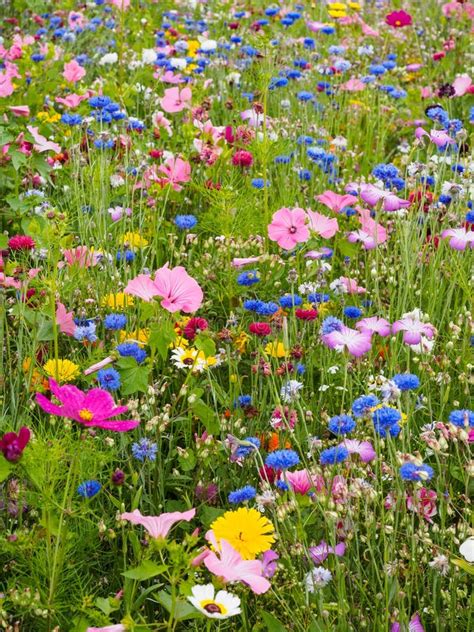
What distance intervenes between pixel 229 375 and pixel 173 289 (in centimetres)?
28

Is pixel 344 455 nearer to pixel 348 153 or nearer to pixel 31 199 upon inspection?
pixel 31 199

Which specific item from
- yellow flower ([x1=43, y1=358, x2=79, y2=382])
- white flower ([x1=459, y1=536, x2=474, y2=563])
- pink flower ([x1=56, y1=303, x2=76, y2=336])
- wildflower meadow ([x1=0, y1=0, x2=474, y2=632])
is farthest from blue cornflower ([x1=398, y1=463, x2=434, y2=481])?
pink flower ([x1=56, y1=303, x2=76, y2=336])

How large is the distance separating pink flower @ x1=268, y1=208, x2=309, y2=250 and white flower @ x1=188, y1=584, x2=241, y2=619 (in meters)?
1.15

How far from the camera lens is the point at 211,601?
1.22 m

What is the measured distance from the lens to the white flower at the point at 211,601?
3.91 feet

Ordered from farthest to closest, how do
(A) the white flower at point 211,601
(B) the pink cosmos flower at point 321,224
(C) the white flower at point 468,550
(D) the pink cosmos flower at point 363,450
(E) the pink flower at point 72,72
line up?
(E) the pink flower at point 72,72 → (B) the pink cosmos flower at point 321,224 → (D) the pink cosmos flower at point 363,450 → (C) the white flower at point 468,550 → (A) the white flower at point 211,601

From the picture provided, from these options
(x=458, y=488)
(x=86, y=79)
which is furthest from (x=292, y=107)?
(x=458, y=488)

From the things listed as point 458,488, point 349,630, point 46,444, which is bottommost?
point 458,488

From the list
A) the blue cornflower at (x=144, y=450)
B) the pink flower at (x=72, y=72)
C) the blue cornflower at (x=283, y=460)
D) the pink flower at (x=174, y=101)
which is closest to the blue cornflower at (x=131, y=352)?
the blue cornflower at (x=144, y=450)

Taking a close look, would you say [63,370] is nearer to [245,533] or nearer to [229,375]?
[229,375]

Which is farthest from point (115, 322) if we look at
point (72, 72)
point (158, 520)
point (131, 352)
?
point (72, 72)

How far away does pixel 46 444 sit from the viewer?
146cm

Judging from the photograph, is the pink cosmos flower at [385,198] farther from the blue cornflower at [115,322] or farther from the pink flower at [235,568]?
the pink flower at [235,568]

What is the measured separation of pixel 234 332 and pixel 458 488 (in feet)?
1.85
